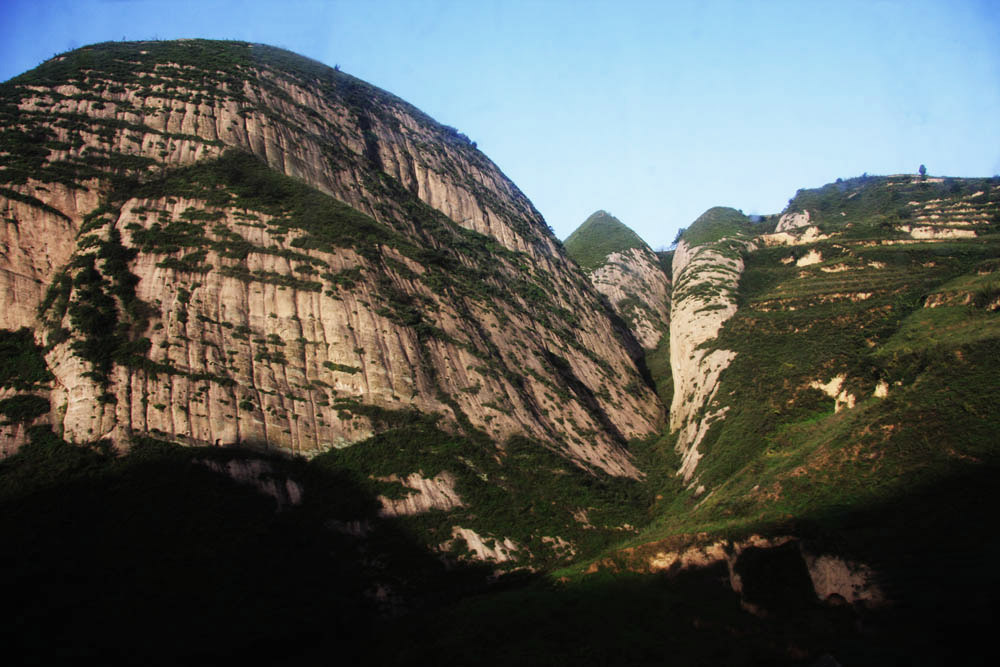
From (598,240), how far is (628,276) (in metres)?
17.9

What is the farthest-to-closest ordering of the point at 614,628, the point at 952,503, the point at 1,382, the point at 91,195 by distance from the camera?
the point at 91,195 → the point at 1,382 → the point at 614,628 → the point at 952,503

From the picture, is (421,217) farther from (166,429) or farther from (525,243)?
(166,429)

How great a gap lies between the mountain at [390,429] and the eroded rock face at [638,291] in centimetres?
1950

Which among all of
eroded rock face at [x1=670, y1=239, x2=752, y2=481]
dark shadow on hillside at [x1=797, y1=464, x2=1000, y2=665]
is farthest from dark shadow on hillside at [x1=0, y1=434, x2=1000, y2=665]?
eroded rock face at [x1=670, y1=239, x2=752, y2=481]

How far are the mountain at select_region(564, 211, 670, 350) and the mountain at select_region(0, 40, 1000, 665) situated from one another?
20751 millimetres

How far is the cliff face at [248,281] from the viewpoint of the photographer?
33.1m

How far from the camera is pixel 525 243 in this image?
245 feet

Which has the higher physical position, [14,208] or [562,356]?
[14,208]

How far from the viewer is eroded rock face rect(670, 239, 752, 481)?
47969 mm

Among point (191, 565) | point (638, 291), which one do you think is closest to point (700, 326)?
point (638, 291)

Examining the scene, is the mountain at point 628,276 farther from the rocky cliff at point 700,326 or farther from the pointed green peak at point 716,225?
the pointed green peak at point 716,225

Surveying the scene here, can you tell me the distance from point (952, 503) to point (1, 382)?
4160 cm

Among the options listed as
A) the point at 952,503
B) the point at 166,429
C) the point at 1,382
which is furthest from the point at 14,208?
the point at 952,503

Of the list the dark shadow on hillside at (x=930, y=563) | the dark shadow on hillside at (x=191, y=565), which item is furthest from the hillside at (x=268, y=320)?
the dark shadow on hillside at (x=930, y=563)
